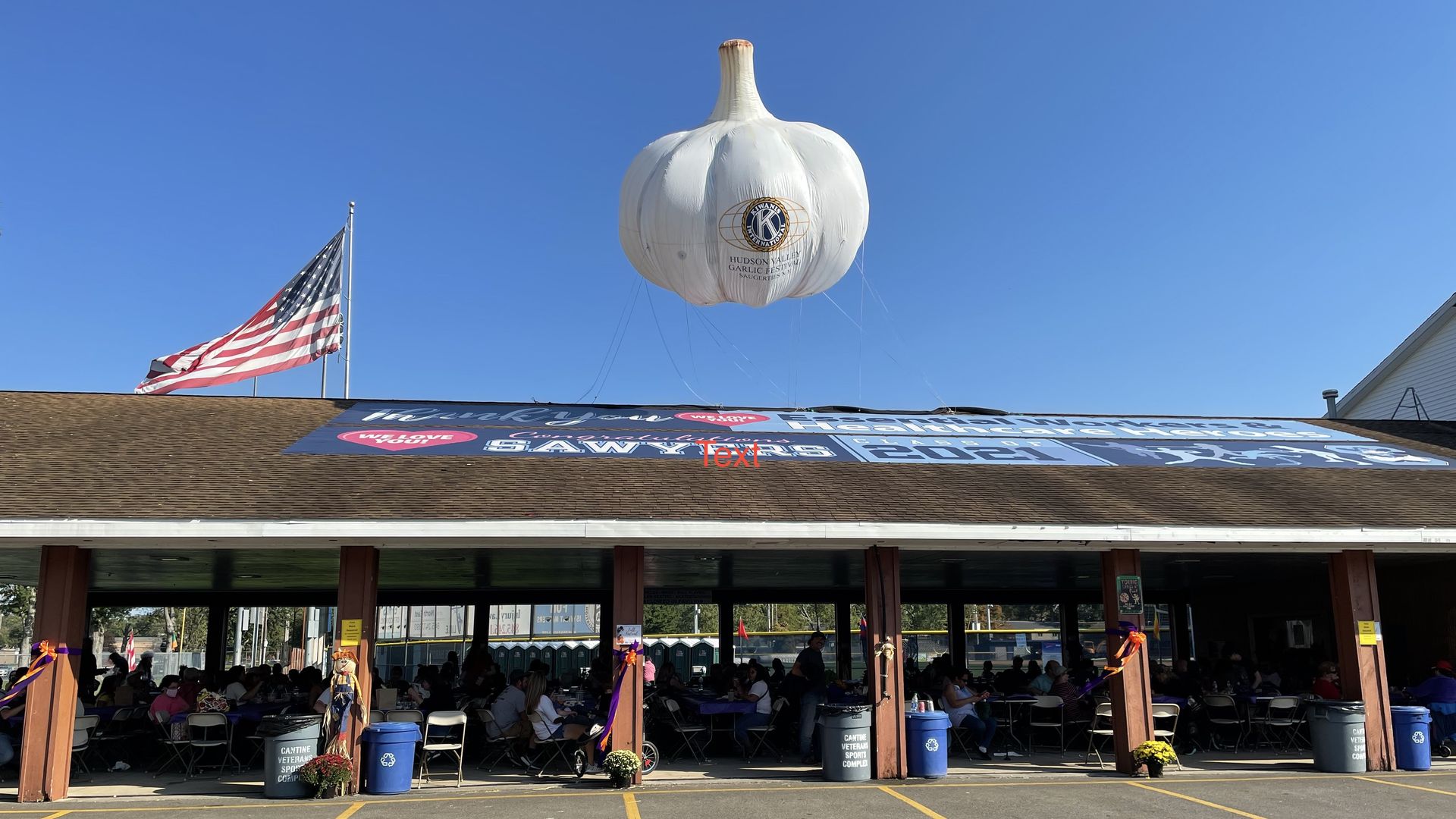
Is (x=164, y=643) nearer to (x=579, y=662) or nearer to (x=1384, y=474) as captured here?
(x=579, y=662)

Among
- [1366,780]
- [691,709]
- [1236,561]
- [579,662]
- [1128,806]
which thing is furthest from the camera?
[579,662]

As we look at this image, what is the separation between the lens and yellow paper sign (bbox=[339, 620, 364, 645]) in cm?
1118

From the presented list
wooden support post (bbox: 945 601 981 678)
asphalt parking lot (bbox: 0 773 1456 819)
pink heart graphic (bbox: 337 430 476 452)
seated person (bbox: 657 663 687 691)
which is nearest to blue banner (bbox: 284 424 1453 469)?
pink heart graphic (bbox: 337 430 476 452)

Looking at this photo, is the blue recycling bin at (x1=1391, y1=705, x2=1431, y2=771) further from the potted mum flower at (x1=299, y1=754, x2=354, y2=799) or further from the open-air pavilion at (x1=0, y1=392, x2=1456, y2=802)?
the potted mum flower at (x1=299, y1=754, x2=354, y2=799)

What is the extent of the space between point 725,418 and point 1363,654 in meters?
9.33

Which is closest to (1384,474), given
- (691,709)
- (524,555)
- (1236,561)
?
(1236,561)

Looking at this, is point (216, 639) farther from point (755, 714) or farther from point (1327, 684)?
point (1327, 684)

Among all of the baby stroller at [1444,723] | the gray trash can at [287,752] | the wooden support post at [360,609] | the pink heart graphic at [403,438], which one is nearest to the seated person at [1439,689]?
the baby stroller at [1444,723]

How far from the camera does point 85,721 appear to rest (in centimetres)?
1155

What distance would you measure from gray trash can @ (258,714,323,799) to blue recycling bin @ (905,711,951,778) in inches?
255

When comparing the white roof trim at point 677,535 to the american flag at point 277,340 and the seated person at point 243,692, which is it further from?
the american flag at point 277,340

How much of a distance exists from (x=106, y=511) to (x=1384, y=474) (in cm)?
1602

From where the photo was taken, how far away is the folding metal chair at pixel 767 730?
13.5 meters

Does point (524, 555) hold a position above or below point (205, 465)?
below
